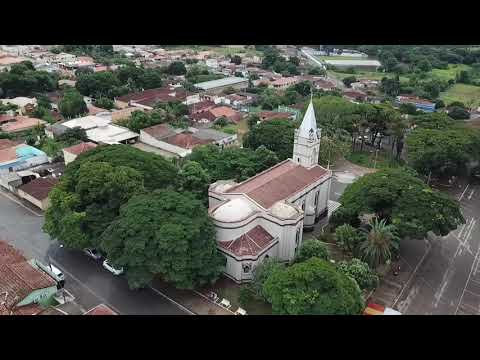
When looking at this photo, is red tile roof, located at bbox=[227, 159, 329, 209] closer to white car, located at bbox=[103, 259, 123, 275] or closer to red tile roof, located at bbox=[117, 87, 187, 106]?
white car, located at bbox=[103, 259, 123, 275]

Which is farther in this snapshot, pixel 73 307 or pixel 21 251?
pixel 21 251

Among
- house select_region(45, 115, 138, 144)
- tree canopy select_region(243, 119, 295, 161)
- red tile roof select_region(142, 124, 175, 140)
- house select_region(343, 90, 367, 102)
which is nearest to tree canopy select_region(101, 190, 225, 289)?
tree canopy select_region(243, 119, 295, 161)

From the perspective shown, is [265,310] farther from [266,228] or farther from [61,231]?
[61,231]

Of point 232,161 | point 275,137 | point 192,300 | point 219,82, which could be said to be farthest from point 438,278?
point 219,82

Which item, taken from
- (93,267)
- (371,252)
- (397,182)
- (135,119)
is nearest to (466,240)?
(397,182)

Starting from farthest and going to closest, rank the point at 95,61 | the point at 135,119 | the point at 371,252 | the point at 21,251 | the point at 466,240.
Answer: the point at 95,61, the point at 135,119, the point at 466,240, the point at 21,251, the point at 371,252

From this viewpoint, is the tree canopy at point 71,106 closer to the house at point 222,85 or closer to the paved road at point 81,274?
the house at point 222,85

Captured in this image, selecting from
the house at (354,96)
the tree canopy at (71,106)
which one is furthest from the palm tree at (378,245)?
the house at (354,96)

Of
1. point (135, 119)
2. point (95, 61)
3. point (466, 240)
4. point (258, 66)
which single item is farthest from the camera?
point (258, 66)
